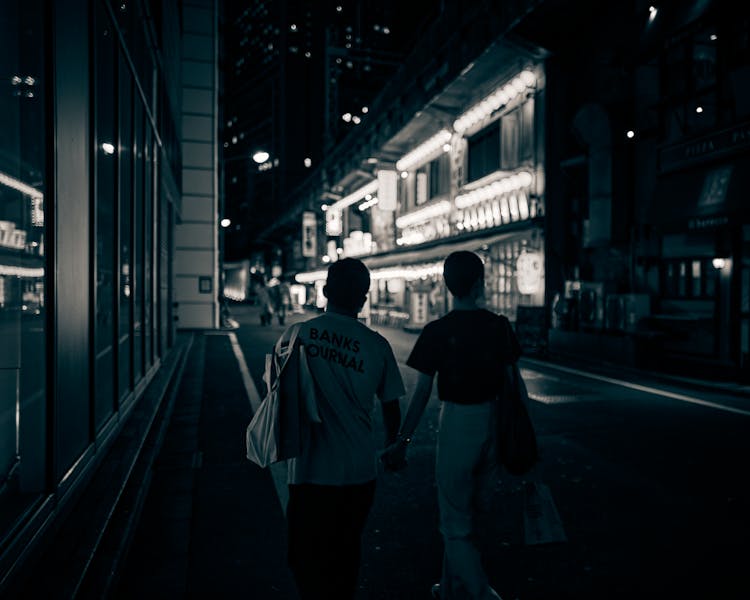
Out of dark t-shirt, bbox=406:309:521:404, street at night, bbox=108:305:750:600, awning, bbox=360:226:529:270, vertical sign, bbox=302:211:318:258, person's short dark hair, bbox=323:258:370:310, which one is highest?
vertical sign, bbox=302:211:318:258

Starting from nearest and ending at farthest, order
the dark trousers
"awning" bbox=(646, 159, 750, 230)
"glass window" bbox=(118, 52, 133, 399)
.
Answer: the dark trousers → "glass window" bbox=(118, 52, 133, 399) → "awning" bbox=(646, 159, 750, 230)

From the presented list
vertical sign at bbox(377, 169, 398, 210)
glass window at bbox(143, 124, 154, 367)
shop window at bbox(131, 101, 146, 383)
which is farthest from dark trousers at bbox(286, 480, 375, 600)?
vertical sign at bbox(377, 169, 398, 210)

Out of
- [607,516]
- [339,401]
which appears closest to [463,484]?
[339,401]

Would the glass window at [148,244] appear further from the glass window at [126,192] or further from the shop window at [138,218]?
the glass window at [126,192]

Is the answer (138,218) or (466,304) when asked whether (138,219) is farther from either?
(466,304)

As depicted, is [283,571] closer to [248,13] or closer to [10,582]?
[10,582]

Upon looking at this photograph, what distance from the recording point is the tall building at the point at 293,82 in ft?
271

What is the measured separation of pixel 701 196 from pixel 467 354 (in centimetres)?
1172

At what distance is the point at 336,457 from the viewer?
2543 mm

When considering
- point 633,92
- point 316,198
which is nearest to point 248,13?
point 316,198

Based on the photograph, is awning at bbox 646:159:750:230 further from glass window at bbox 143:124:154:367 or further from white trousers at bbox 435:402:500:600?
glass window at bbox 143:124:154:367

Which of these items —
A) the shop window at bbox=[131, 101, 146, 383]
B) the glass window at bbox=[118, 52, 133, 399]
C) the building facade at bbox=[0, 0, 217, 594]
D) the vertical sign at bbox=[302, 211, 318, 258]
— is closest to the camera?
the building facade at bbox=[0, 0, 217, 594]

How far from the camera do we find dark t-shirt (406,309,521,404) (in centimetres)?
301

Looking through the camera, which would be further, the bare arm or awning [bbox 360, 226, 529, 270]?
awning [bbox 360, 226, 529, 270]
